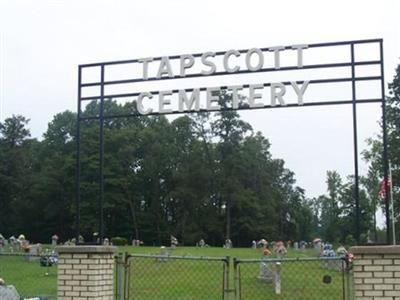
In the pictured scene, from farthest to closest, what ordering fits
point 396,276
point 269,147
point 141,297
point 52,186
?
point 269,147, point 52,186, point 141,297, point 396,276

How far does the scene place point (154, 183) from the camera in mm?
68188

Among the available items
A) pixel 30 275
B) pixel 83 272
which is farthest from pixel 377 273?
pixel 30 275

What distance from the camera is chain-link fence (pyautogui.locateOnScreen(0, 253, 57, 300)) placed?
1720cm

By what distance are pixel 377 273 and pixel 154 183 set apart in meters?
61.2

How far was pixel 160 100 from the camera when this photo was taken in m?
9.53

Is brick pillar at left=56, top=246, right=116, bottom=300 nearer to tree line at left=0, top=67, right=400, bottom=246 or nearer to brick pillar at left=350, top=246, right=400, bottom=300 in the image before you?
brick pillar at left=350, top=246, right=400, bottom=300

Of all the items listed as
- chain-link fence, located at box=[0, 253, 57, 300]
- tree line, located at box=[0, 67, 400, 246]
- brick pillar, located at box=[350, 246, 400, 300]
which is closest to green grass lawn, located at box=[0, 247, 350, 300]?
chain-link fence, located at box=[0, 253, 57, 300]

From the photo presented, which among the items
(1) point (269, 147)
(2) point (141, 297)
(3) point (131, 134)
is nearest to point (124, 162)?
(3) point (131, 134)

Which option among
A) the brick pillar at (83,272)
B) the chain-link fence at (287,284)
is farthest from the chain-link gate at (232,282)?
the brick pillar at (83,272)

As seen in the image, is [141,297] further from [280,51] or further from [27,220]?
[27,220]

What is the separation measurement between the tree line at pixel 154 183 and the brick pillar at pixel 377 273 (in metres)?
53.5

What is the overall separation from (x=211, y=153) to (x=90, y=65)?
186 feet

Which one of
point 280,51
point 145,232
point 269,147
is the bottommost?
point 145,232

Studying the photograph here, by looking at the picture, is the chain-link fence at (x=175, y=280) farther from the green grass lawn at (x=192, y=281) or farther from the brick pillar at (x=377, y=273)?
the brick pillar at (x=377, y=273)
